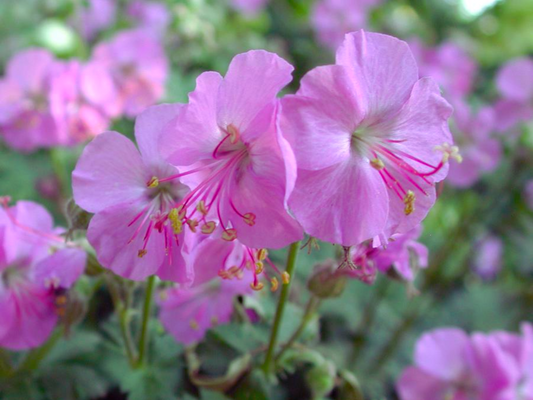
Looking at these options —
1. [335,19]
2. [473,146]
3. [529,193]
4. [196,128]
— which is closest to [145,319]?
[196,128]

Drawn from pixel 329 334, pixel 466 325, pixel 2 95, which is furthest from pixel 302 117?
pixel 466 325

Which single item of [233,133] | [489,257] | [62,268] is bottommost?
[489,257]

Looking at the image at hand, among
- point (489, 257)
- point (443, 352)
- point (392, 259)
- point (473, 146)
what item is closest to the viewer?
point (392, 259)

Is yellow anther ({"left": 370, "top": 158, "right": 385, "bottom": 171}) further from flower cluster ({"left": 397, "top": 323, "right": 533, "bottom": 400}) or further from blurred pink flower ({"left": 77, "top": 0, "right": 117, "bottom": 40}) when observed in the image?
blurred pink flower ({"left": 77, "top": 0, "right": 117, "bottom": 40})

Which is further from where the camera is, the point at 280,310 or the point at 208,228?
the point at 280,310

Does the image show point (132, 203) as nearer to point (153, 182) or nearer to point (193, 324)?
point (153, 182)

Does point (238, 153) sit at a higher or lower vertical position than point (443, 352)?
higher

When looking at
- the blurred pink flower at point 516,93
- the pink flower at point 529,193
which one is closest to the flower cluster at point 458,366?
the pink flower at point 529,193

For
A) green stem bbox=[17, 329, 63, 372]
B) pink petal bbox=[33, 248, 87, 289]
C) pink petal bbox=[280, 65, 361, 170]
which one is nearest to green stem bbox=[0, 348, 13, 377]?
green stem bbox=[17, 329, 63, 372]
